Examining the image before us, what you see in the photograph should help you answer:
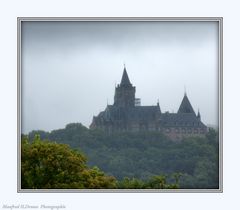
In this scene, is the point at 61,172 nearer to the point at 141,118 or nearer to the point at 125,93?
the point at 141,118

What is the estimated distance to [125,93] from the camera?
12953 millimetres

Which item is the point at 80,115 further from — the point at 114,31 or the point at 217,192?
the point at 217,192

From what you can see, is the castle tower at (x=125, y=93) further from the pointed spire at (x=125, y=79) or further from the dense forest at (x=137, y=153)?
the dense forest at (x=137, y=153)

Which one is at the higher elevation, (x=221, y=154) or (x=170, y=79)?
(x=170, y=79)

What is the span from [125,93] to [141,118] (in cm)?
44

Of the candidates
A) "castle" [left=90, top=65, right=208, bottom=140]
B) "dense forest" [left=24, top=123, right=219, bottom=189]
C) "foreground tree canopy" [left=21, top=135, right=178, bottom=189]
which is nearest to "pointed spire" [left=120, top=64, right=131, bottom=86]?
"castle" [left=90, top=65, right=208, bottom=140]

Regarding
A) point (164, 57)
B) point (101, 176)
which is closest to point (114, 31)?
point (164, 57)

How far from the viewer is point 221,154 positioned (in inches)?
497

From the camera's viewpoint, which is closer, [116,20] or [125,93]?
[116,20]

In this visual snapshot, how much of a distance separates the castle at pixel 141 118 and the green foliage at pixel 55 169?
0.57 meters

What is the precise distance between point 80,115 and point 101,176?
0.89m

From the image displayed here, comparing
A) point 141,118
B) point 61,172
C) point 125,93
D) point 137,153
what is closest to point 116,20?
point 125,93

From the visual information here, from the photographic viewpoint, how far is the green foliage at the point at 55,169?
12953 mm

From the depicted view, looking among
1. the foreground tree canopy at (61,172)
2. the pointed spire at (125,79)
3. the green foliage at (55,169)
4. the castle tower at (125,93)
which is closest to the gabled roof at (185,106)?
the castle tower at (125,93)
